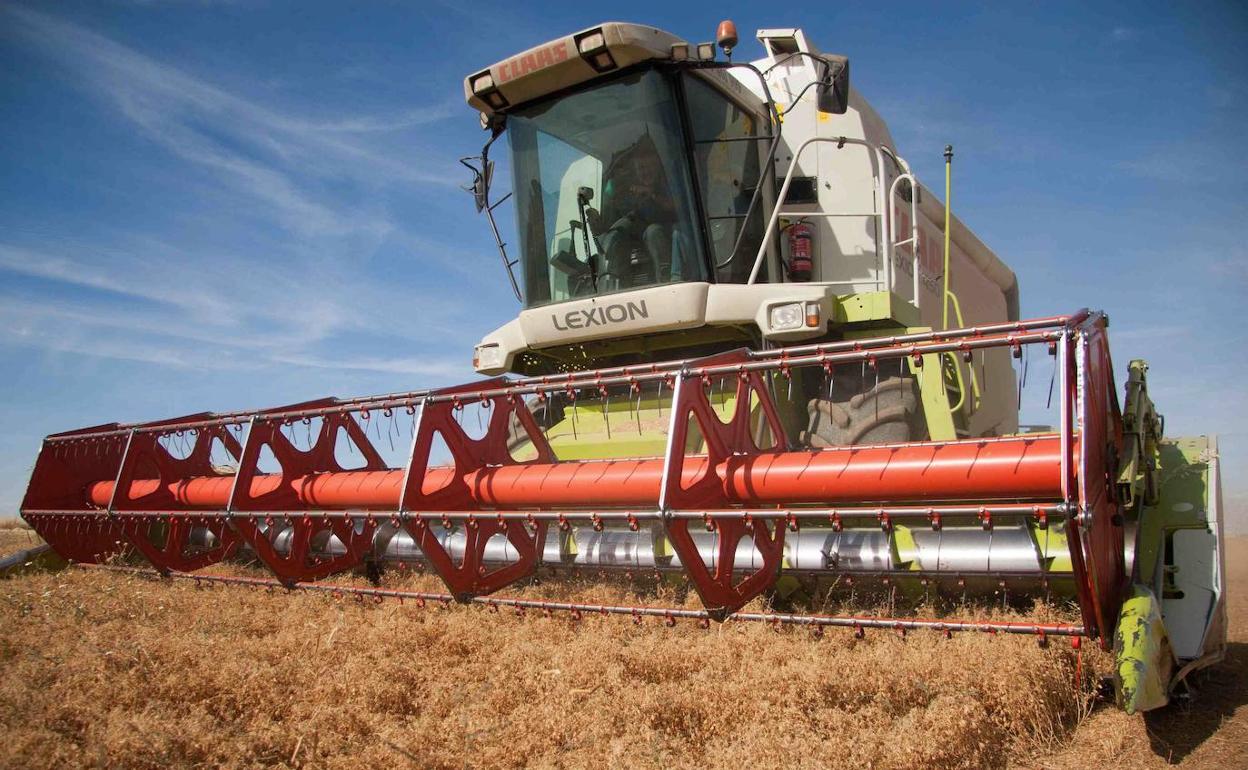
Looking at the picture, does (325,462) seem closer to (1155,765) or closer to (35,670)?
(35,670)

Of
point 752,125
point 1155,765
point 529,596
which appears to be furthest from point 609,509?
point 752,125

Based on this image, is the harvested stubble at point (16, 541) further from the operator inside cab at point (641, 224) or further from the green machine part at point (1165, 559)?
the green machine part at point (1165, 559)

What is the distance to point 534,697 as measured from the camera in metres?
2.68

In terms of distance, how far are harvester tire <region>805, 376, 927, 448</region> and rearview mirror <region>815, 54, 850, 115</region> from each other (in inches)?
50.5

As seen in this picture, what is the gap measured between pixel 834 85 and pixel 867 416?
152 centimetres

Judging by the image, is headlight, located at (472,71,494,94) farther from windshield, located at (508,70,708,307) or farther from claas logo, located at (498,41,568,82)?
windshield, located at (508,70,708,307)

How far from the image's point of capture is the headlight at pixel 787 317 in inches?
169

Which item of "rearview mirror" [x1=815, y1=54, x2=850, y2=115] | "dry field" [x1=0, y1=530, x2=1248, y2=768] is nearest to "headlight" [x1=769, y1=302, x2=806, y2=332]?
"rearview mirror" [x1=815, y1=54, x2=850, y2=115]

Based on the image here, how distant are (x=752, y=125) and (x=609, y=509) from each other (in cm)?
274

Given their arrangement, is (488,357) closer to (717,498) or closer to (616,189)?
(616,189)

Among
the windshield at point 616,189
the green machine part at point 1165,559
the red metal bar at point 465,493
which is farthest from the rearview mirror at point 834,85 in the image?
the red metal bar at point 465,493

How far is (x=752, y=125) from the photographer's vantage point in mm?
5145

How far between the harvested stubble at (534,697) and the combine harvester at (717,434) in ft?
0.70

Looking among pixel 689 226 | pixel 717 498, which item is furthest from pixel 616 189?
pixel 717 498
